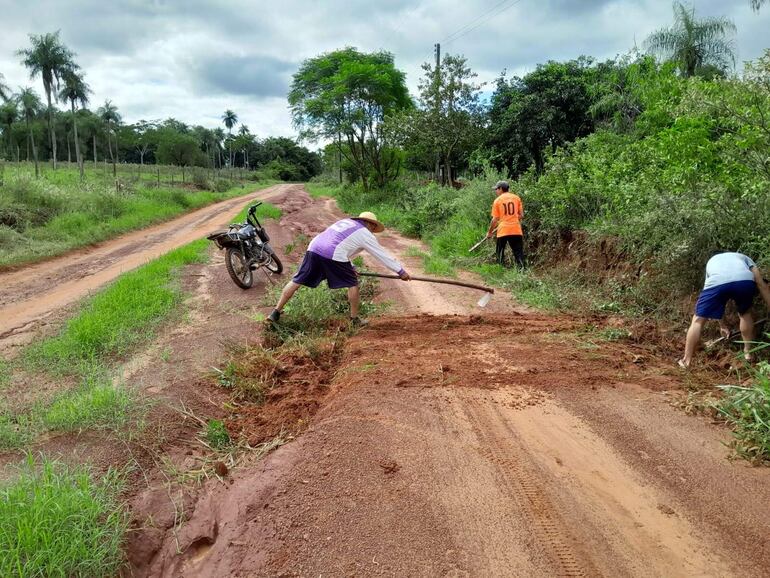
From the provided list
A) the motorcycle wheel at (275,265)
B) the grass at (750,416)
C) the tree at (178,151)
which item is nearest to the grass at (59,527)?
the grass at (750,416)

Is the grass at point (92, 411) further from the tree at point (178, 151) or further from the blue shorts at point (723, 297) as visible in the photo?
the tree at point (178, 151)

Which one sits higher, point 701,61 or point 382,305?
point 701,61

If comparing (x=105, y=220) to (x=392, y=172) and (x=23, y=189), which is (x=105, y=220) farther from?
(x=392, y=172)

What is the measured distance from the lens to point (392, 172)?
2661cm

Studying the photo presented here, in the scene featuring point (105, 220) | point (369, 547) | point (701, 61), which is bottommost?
point (369, 547)

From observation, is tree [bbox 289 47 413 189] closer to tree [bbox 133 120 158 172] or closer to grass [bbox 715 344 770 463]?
grass [bbox 715 344 770 463]

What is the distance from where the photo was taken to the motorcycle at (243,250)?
771 centimetres

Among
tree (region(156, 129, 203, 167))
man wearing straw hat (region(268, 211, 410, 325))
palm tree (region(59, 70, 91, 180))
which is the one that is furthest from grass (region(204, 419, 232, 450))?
tree (region(156, 129, 203, 167))

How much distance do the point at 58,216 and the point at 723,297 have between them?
637 inches

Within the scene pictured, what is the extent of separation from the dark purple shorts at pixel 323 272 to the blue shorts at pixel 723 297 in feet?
11.6

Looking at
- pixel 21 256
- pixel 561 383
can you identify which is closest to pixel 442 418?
pixel 561 383

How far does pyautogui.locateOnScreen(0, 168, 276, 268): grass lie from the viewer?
11.7 meters

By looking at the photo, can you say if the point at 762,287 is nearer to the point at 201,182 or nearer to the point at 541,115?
the point at 541,115

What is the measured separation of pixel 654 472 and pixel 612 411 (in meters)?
0.79
